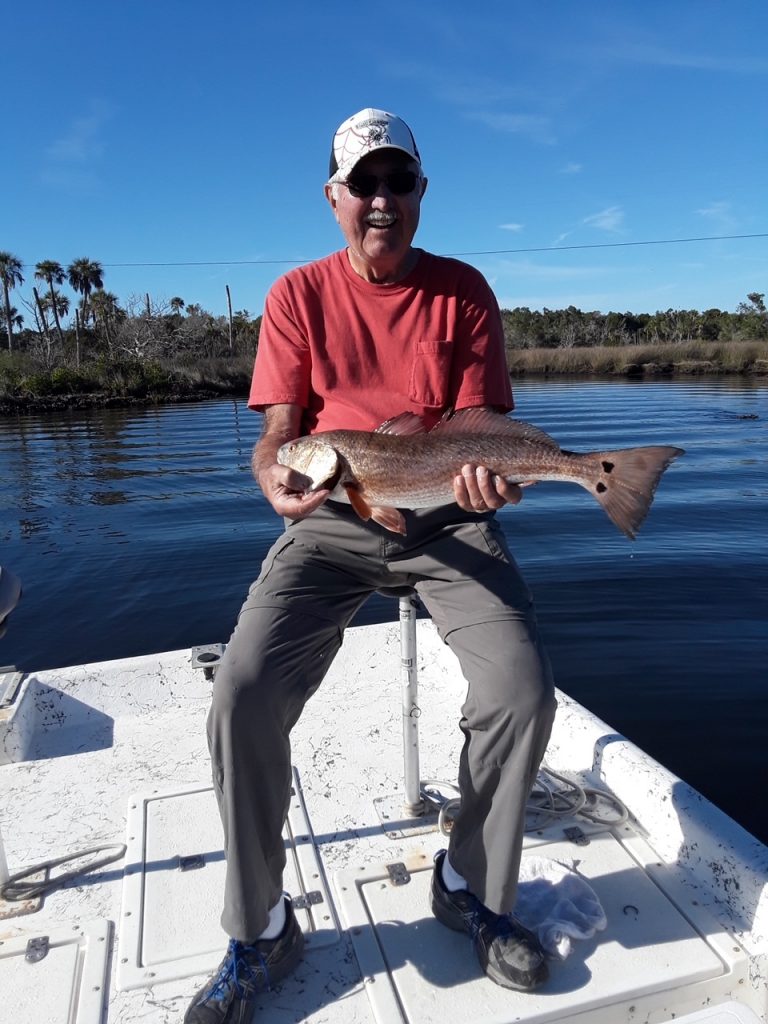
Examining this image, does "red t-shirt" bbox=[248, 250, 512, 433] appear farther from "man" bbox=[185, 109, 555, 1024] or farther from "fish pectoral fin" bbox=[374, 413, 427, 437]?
"fish pectoral fin" bbox=[374, 413, 427, 437]

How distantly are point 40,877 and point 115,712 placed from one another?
1.60 metres

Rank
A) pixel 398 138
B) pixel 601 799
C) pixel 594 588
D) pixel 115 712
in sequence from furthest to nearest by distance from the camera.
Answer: pixel 594 588
pixel 115 712
pixel 601 799
pixel 398 138

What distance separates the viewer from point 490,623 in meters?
2.82

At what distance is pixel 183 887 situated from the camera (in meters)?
3.17

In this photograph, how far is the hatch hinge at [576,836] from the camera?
3402mm

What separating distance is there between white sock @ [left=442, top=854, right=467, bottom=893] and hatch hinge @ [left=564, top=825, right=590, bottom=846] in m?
0.79

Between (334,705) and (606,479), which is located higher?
(606,479)

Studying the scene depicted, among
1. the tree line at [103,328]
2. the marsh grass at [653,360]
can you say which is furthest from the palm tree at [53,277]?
the marsh grass at [653,360]

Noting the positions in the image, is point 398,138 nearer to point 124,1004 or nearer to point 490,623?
point 490,623

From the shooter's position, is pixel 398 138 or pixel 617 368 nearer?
pixel 398 138

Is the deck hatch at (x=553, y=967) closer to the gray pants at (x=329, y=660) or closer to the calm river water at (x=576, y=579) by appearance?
the gray pants at (x=329, y=660)

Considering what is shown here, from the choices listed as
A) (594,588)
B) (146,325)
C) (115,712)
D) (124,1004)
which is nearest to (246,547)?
(594,588)

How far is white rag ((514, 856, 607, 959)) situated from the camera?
275 cm

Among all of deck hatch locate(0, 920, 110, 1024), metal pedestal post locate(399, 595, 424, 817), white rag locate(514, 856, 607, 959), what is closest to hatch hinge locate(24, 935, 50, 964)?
deck hatch locate(0, 920, 110, 1024)
